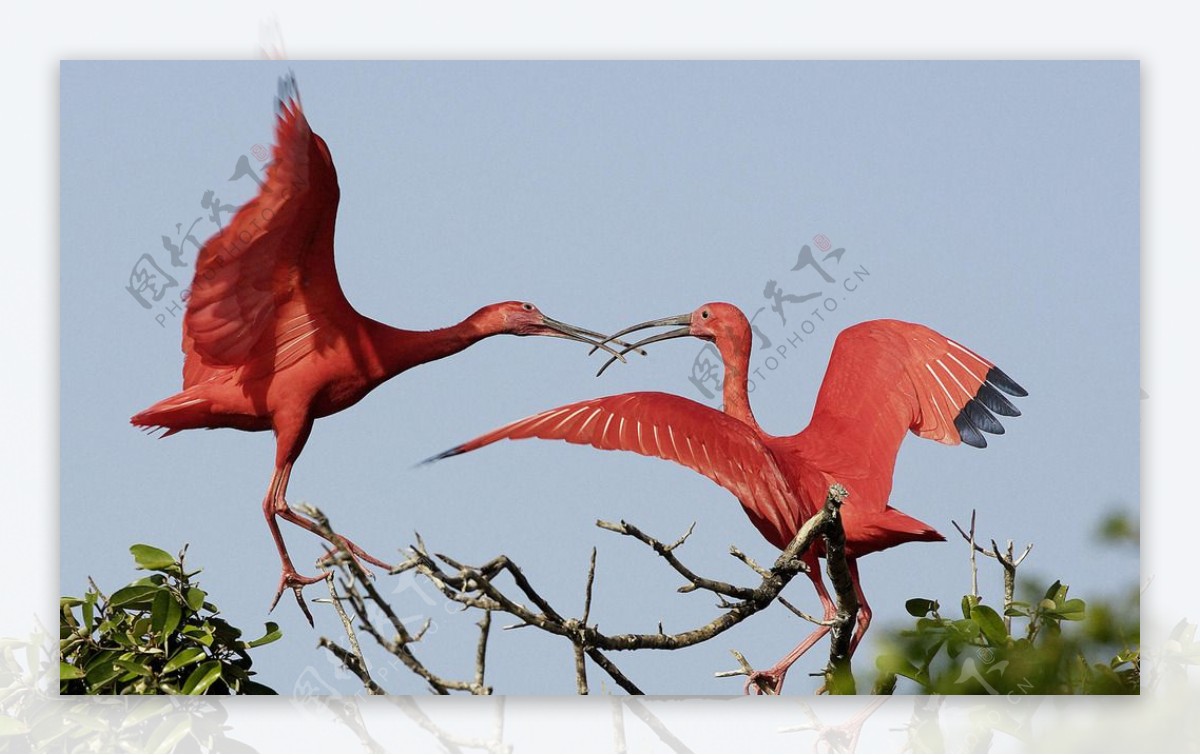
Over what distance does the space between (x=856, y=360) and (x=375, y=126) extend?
1009mm

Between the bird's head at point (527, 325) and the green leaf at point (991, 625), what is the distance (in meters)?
0.79

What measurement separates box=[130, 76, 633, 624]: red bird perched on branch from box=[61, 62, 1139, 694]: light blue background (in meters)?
0.03

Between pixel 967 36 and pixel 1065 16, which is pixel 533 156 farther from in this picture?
pixel 1065 16

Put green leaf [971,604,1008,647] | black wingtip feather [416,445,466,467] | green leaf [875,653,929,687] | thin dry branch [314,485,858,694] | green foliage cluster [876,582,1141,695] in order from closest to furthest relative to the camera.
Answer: thin dry branch [314,485,858,694] < green leaf [875,653,929,687] < green foliage cluster [876,582,1141,695] < green leaf [971,604,1008,647] < black wingtip feather [416,445,466,467]

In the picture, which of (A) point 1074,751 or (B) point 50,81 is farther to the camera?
(B) point 50,81

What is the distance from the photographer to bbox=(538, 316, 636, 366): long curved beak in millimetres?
2617

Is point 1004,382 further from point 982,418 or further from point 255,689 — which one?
point 255,689

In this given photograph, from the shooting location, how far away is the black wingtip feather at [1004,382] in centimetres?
264

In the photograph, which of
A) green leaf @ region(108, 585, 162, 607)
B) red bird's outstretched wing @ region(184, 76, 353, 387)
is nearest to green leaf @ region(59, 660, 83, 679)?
green leaf @ region(108, 585, 162, 607)

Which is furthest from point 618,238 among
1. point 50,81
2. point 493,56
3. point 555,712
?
point 50,81

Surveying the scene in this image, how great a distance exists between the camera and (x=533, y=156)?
2.66 metres

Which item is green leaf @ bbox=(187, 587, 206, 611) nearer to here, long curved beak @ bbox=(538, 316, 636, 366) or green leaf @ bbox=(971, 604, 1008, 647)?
long curved beak @ bbox=(538, 316, 636, 366)

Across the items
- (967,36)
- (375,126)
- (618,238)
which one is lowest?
(618,238)

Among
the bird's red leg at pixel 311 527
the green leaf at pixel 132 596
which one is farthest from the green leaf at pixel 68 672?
the bird's red leg at pixel 311 527
